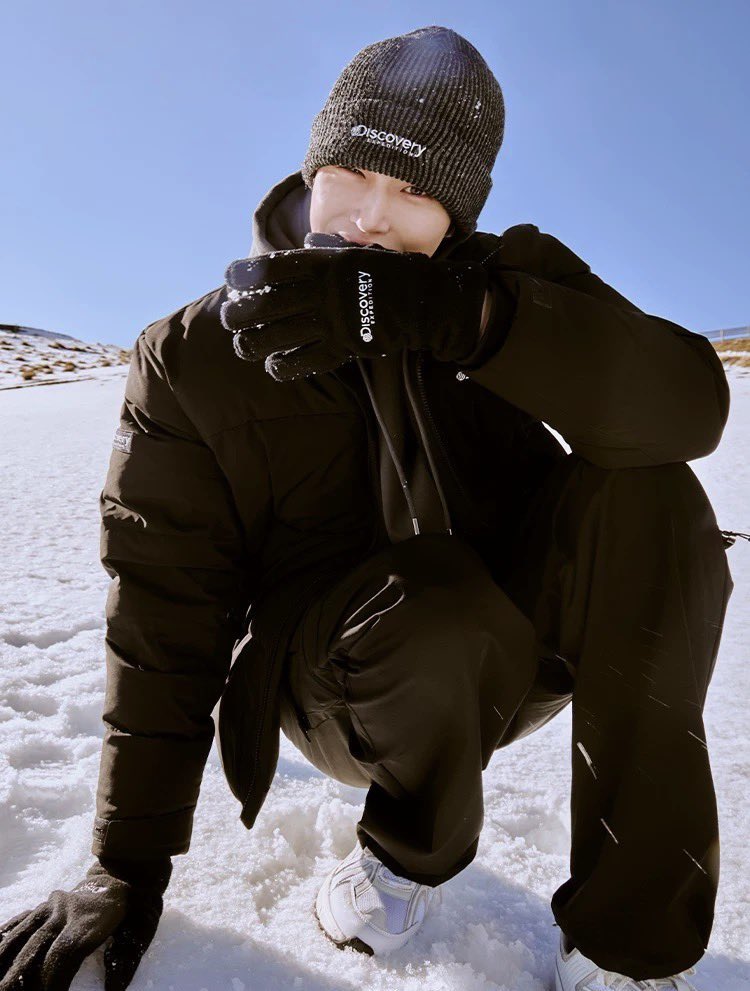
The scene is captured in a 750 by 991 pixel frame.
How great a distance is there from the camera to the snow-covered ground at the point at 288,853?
41.1 inches

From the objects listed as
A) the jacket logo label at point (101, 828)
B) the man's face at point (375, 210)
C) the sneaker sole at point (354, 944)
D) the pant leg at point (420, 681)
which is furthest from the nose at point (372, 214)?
the sneaker sole at point (354, 944)

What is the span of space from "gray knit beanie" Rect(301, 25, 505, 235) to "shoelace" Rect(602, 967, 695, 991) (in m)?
1.17

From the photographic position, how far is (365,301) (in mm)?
922

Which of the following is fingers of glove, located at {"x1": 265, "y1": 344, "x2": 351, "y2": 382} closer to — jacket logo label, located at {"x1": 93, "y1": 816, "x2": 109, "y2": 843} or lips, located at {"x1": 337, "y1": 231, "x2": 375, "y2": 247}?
lips, located at {"x1": 337, "y1": 231, "x2": 375, "y2": 247}

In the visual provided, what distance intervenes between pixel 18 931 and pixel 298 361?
2.68ft


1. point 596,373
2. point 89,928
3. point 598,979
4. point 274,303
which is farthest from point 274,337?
point 598,979

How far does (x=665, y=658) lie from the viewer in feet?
3.22

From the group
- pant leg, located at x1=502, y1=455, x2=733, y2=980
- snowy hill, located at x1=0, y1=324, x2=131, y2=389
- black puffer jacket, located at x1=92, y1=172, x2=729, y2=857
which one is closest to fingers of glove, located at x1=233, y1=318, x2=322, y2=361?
black puffer jacket, located at x1=92, y1=172, x2=729, y2=857

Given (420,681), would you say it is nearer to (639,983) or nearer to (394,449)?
(394,449)

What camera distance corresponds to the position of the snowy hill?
1158cm

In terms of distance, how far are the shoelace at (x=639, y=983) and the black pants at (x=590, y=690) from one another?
18mm

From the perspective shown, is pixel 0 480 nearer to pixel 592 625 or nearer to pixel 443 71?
pixel 443 71

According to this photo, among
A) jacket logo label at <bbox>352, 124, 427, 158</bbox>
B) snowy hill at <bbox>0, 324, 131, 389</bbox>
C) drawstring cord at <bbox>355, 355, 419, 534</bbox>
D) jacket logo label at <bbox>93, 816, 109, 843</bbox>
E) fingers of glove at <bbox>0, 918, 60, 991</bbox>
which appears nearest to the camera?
fingers of glove at <bbox>0, 918, 60, 991</bbox>

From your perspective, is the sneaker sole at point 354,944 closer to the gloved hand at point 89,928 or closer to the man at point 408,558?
the man at point 408,558
